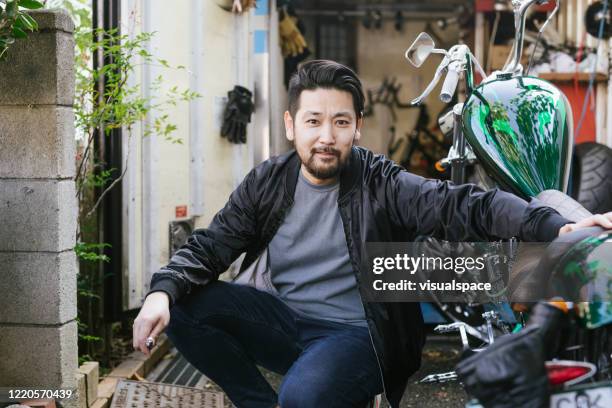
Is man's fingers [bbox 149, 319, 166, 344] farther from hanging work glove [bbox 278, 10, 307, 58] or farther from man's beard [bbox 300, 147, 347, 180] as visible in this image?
hanging work glove [bbox 278, 10, 307, 58]

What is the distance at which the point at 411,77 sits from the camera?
11.9 metres

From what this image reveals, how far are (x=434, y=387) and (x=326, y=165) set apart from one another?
1.81m

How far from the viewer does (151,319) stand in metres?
2.42

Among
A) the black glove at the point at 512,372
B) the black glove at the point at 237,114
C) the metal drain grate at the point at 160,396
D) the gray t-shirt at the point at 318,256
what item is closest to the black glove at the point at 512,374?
the black glove at the point at 512,372

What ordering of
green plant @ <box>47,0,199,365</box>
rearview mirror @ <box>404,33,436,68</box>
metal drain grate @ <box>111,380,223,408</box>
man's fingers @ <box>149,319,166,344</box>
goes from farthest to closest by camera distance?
green plant @ <box>47,0,199,365</box> → metal drain grate @ <box>111,380,223,408</box> → rearview mirror @ <box>404,33,436,68</box> → man's fingers @ <box>149,319,166,344</box>

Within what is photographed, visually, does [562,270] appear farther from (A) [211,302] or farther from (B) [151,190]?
(B) [151,190]

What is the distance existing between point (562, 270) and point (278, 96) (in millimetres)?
6137

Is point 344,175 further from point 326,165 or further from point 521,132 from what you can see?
point 521,132

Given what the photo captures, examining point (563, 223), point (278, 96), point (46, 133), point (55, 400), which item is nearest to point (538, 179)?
point (563, 223)

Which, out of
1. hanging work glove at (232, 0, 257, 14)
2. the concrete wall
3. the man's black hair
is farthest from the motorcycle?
hanging work glove at (232, 0, 257, 14)

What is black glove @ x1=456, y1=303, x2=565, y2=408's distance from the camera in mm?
1392

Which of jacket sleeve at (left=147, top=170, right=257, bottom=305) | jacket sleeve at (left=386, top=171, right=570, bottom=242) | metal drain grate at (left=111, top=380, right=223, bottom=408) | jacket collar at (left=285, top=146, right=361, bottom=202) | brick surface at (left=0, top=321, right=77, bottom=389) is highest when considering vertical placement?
jacket collar at (left=285, top=146, right=361, bottom=202)

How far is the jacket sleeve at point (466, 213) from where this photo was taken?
2.09m

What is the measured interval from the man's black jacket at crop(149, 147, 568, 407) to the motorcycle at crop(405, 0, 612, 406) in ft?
0.68
